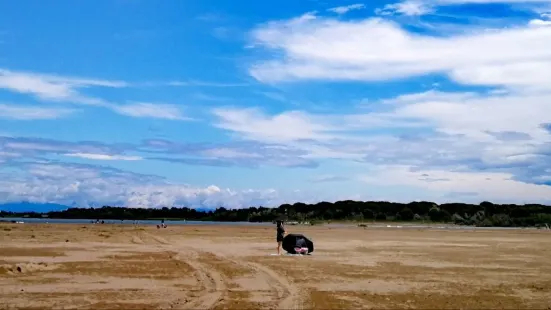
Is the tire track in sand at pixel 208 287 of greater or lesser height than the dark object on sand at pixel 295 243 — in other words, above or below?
below

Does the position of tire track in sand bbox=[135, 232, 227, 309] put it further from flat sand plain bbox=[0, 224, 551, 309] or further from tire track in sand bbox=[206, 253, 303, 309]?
tire track in sand bbox=[206, 253, 303, 309]

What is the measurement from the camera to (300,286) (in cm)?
2014

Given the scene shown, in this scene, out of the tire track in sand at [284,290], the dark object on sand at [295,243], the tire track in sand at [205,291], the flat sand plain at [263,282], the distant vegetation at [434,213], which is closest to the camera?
the tire track in sand at [205,291]

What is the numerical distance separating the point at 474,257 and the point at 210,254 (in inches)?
588

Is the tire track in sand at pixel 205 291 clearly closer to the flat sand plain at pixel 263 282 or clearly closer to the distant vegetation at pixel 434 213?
the flat sand plain at pixel 263 282

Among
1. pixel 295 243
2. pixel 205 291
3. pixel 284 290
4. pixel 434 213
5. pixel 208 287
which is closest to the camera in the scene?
pixel 205 291

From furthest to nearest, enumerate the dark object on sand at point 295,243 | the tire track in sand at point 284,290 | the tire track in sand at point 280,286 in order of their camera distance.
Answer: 1. the dark object on sand at point 295,243
2. the tire track in sand at point 280,286
3. the tire track in sand at point 284,290

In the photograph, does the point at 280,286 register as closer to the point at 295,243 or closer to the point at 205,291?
the point at 205,291

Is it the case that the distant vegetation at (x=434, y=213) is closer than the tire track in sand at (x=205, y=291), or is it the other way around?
the tire track in sand at (x=205, y=291)

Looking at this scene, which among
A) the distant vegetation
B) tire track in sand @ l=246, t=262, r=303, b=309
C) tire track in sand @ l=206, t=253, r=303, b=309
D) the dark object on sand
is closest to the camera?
tire track in sand @ l=246, t=262, r=303, b=309

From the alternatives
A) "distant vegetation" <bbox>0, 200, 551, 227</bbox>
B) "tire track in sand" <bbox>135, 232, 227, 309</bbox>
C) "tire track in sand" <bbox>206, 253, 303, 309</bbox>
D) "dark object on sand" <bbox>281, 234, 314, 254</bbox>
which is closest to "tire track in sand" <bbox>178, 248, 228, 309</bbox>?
"tire track in sand" <bbox>135, 232, 227, 309</bbox>

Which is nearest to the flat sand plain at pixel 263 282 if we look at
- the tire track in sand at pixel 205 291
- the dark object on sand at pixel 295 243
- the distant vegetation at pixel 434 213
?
the tire track in sand at pixel 205 291

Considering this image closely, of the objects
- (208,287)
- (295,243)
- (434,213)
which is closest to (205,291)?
(208,287)

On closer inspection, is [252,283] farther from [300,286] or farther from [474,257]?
[474,257]
